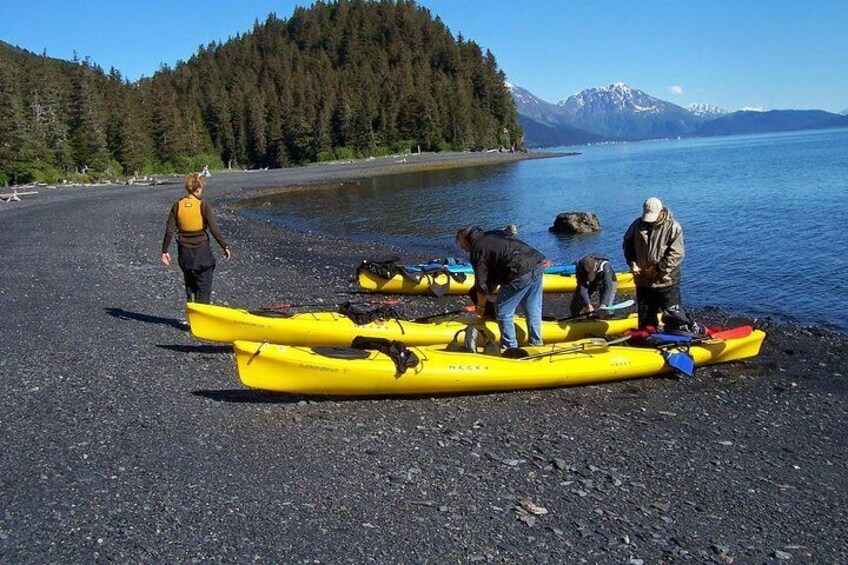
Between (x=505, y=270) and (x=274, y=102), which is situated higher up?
(x=274, y=102)

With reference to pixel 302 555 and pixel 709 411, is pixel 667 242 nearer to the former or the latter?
pixel 709 411

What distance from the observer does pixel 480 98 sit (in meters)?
123

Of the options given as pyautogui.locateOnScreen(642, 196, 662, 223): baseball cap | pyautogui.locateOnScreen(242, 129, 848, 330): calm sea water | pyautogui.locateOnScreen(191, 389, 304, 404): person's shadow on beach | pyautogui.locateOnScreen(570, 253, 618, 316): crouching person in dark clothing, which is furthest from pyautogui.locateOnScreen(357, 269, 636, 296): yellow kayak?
pyautogui.locateOnScreen(191, 389, 304, 404): person's shadow on beach

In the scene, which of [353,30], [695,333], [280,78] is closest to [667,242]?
[695,333]

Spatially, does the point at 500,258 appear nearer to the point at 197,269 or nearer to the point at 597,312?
the point at 597,312

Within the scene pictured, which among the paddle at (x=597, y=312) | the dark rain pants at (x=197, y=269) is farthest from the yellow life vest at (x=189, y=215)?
the paddle at (x=597, y=312)

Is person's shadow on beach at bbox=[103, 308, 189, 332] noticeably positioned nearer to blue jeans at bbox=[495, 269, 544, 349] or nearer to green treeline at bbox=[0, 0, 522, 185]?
blue jeans at bbox=[495, 269, 544, 349]

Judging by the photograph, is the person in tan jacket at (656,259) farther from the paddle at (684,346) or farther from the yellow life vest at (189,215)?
the yellow life vest at (189,215)

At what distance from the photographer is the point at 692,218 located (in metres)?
30.0

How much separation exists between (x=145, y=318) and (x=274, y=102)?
96157mm

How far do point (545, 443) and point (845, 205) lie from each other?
3046 centimetres

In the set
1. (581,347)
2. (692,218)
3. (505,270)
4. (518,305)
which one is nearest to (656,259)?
(581,347)

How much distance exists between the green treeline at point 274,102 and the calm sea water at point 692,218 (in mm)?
28693

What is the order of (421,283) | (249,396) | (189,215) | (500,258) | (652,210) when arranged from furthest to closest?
(421,283) < (189,215) < (652,210) < (500,258) < (249,396)
